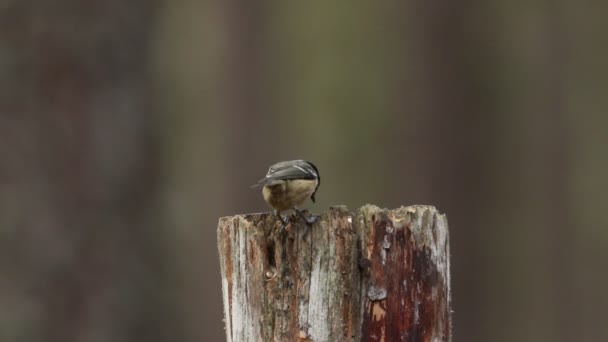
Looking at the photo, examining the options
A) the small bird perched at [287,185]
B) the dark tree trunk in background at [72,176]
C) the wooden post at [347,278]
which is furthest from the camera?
the dark tree trunk in background at [72,176]

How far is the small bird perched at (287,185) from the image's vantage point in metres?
3.92

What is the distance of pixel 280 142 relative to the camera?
16.8 m

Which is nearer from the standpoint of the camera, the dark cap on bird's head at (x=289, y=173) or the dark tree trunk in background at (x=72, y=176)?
the dark cap on bird's head at (x=289, y=173)

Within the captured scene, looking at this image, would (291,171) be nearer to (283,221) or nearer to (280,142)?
(283,221)

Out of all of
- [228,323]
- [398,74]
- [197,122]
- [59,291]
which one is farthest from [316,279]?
[197,122]

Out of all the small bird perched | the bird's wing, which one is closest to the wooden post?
the small bird perched

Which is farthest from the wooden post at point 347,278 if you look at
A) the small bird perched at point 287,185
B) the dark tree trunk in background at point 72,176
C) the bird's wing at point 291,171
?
the dark tree trunk in background at point 72,176

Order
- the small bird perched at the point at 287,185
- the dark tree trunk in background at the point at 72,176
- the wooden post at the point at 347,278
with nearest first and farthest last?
the wooden post at the point at 347,278 → the small bird perched at the point at 287,185 → the dark tree trunk in background at the point at 72,176

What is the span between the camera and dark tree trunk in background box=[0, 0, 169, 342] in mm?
6289

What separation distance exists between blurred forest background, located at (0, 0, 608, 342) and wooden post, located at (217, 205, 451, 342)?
10.6 feet

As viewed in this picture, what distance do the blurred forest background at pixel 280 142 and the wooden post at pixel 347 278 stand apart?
10.6ft

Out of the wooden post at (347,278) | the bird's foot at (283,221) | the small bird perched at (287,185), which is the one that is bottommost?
the wooden post at (347,278)

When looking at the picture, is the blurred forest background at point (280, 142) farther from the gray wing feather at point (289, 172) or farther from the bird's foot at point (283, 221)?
the bird's foot at point (283, 221)

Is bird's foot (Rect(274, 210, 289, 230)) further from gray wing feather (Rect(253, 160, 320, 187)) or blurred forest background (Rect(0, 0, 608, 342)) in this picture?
blurred forest background (Rect(0, 0, 608, 342))
